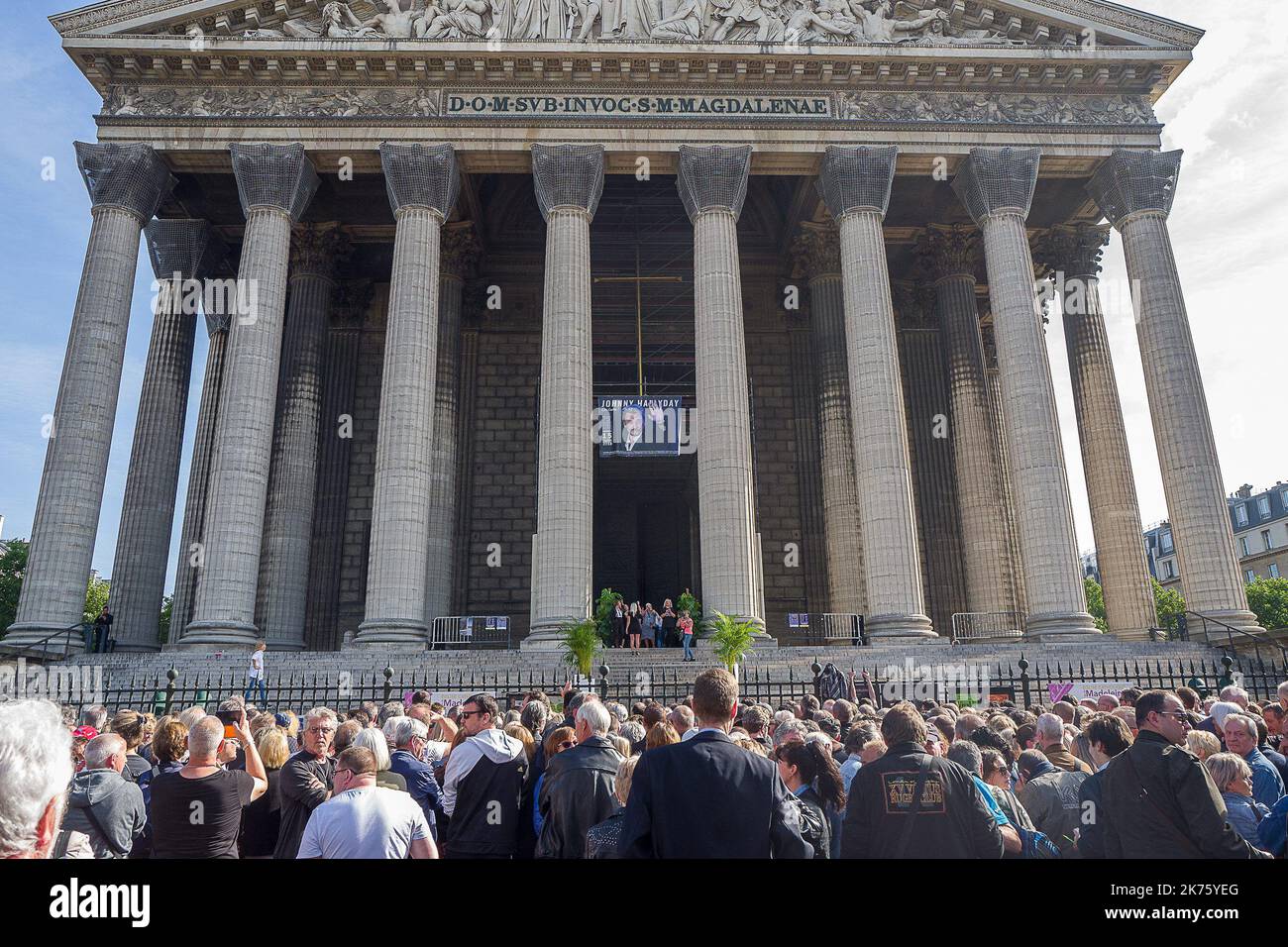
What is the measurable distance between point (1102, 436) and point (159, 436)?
30188 millimetres

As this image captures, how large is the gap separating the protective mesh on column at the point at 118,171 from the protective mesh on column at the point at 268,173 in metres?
2.52

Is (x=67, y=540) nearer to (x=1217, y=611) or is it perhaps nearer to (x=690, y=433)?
(x=690, y=433)

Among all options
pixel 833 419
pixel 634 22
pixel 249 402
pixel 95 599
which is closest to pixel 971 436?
pixel 833 419

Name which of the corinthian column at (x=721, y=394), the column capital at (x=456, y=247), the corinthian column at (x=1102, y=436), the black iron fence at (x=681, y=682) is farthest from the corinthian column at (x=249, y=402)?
the corinthian column at (x=1102, y=436)

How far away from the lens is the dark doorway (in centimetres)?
3459

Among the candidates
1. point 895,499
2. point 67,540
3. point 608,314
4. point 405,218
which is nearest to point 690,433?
point 608,314

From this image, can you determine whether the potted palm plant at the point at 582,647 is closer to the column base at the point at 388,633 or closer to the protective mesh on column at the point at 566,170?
the column base at the point at 388,633

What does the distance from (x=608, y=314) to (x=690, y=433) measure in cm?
628

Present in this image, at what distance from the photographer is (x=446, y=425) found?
3006 centimetres

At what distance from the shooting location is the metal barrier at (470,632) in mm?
27031

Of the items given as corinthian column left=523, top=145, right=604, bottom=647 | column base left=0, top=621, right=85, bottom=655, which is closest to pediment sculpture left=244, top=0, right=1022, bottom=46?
corinthian column left=523, top=145, right=604, bottom=647

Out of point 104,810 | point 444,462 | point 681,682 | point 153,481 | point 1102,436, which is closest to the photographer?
point 104,810

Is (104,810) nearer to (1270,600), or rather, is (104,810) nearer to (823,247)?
(823,247)
